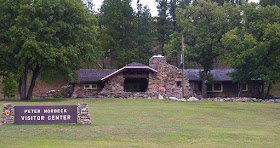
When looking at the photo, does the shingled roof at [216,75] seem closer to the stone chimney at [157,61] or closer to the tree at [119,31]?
the stone chimney at [157,61]

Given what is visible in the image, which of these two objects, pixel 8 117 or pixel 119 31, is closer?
pixel 8 117

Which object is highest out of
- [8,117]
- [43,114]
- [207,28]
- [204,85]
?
[207,28]

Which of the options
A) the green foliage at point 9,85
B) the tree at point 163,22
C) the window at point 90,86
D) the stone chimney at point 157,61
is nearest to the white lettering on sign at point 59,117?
the stone chimney at point 157,61

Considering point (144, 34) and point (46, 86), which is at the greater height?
point (144, 34)

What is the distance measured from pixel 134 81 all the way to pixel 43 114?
3388 cm

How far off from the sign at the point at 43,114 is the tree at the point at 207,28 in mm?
34977

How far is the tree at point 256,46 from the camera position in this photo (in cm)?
4625

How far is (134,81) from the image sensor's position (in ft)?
170

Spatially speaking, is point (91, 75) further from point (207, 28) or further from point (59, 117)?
point (59, 117)

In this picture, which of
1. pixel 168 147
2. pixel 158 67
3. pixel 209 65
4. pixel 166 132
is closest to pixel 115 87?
pixel 158 67

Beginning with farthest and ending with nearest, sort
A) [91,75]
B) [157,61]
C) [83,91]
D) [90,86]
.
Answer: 1. [91,75]
2. [90,86]
3. [83,91]
4. [157,61]

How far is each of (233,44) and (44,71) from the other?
24.1m

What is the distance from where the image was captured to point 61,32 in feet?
135

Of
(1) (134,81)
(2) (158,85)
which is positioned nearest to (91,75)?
(1) (134,81)
